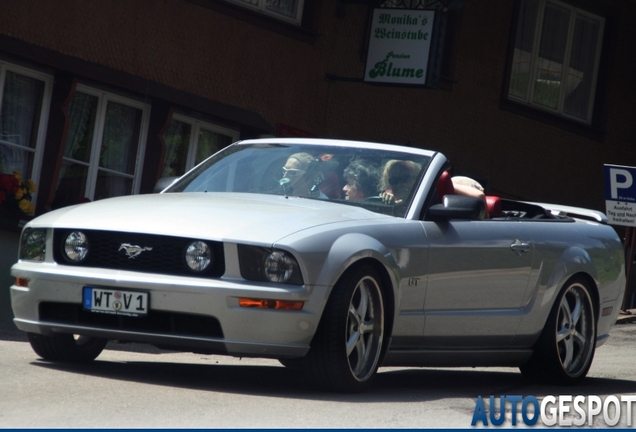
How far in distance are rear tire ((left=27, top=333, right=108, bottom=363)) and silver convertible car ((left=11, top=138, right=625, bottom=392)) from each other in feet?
0.04

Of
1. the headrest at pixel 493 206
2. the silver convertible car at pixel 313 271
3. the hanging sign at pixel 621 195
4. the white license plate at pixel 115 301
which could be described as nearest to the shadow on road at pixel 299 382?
the silver convertible car at pixel 313 271

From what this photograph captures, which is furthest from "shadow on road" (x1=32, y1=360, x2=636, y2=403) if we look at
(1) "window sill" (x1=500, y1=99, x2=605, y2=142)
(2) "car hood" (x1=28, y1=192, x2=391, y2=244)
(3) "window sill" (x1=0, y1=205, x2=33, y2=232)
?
(1) "window sill" (x1=500, y1=99, x2=605, y2=142)

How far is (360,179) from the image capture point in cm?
804

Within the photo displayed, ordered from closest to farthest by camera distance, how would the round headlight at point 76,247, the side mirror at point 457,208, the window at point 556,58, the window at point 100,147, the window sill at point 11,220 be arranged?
the round headlight at point 76,247, the side mirror at point 457,208, the window sill at point 11,220, the window at point 100,147, the window at point 556,58

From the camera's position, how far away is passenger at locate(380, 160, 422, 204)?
7.98 meters

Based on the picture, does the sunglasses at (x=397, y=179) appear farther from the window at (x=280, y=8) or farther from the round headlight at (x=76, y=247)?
the window at (x=280, y=8)

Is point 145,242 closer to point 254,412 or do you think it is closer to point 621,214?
point 254,412

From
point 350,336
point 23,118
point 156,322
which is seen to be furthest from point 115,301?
point 23,118

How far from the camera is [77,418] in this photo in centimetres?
566

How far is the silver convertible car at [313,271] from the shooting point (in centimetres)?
679

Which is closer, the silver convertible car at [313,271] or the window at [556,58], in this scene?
the silver convertible car at [313,271]

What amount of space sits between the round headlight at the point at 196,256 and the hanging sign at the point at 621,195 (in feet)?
41.2

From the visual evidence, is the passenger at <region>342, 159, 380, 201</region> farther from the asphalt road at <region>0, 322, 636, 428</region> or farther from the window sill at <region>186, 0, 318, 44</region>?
the window sill at <region>186, 0, 318, 44</region>

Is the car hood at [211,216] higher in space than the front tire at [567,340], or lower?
higher
